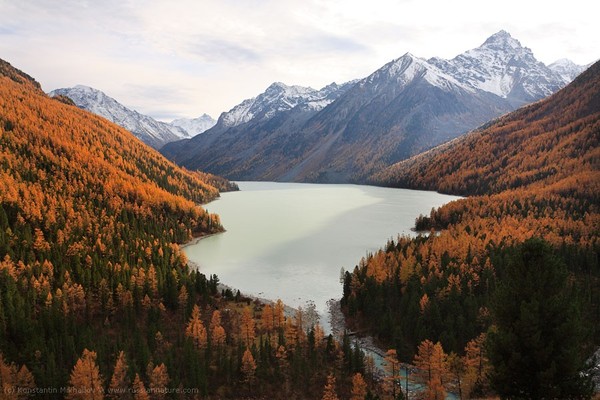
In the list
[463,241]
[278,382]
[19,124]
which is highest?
[19,124]

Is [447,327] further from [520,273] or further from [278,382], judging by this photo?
[520,273]

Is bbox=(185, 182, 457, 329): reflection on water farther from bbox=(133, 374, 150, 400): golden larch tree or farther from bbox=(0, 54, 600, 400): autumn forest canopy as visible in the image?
bbox=(133, 374, 150, 400): golden larch tree

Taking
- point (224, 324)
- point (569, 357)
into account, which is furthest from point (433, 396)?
point (224, 324)

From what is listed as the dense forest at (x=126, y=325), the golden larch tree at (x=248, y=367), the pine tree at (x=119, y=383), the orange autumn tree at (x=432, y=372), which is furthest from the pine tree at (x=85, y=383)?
the orange autumn tree at (x=432, y=372)

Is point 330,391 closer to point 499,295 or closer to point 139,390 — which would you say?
point 139,390

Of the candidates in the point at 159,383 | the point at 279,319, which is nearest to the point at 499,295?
the point at 159,383

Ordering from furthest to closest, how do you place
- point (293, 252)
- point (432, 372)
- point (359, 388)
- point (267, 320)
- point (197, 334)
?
point (293, 252) < point (267, 320) < point (197, 334) < point (432, 372) < point (359, 388)
